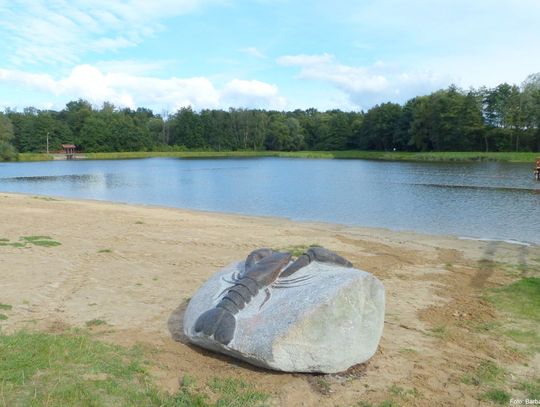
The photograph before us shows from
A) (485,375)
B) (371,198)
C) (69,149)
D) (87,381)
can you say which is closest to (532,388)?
(485,375)

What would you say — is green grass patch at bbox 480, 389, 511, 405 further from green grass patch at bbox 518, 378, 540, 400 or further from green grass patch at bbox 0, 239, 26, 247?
green grass patch at bbox 0, 239, 26, 247

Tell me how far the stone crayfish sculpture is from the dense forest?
8320cm

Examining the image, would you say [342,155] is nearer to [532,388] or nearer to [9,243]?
[9,243]

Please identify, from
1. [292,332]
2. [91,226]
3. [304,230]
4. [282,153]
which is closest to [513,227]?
[304,230]

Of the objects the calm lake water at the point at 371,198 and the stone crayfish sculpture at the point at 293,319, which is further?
the calm lake water at the point at 371,198

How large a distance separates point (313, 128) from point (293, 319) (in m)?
129

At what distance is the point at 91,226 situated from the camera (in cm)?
1711

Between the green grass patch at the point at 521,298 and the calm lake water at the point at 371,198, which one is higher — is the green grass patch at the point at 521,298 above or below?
above

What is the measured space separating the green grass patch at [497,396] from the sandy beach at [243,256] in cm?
13

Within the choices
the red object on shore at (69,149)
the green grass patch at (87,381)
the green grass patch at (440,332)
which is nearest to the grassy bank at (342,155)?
the red object on shore at (69,149)

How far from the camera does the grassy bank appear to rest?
7450cm

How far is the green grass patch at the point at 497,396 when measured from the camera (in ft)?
17.0

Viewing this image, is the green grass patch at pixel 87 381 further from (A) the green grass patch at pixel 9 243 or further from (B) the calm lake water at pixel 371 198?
(B) the calm lake water at pixel 371 198

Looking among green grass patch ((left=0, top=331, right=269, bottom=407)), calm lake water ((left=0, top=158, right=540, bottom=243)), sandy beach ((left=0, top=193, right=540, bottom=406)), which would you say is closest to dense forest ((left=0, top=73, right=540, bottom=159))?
calm lake water ((left=0, top=158, right=540, bottom=243))
